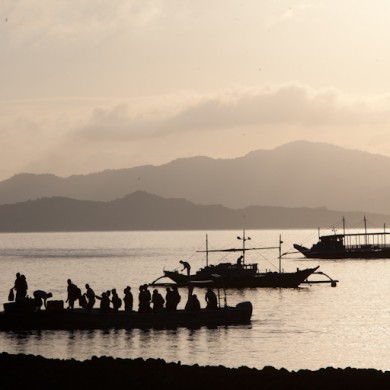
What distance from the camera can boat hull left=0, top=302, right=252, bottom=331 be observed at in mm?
60188

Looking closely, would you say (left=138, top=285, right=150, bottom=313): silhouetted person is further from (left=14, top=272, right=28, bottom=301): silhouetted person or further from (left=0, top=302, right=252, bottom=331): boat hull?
(left=14, top=272, right=28, bottom=301): silhouetted person

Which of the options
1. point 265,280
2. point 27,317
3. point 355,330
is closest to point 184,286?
point 265,280

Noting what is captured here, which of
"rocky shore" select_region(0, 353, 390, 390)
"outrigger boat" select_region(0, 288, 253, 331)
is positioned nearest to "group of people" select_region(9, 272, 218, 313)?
"outrigger boat" select_region(0, 288, 253, 331)

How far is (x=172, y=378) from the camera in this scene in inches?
1367

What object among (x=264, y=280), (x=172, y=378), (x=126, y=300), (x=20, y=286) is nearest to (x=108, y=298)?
(x=126, y=300)

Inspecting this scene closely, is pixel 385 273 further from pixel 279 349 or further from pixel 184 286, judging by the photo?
pixel 279 349

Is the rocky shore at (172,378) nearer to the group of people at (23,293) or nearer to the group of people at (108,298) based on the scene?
the group of people at (23,293)

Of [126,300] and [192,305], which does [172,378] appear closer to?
[126,300]

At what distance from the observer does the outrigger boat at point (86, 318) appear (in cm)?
6019

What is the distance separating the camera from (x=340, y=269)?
185m

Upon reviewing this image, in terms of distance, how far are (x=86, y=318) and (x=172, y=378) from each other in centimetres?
2701

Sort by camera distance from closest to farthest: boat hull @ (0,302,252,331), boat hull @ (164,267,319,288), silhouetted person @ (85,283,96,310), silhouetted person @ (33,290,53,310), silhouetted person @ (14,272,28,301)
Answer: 1. silhouetted person @ (14,272,28,301)
2. silhouetted person @ (33,290,53,310)
3. boat hull @ (0,302,252,331)
4. silhouetted person @ (85,283,96,310)
5. boat hull @ (164,267,319,288)

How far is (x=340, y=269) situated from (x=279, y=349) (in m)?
130

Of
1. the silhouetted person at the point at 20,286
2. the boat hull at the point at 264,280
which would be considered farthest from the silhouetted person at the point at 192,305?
the boat hull at the point at 264,280
